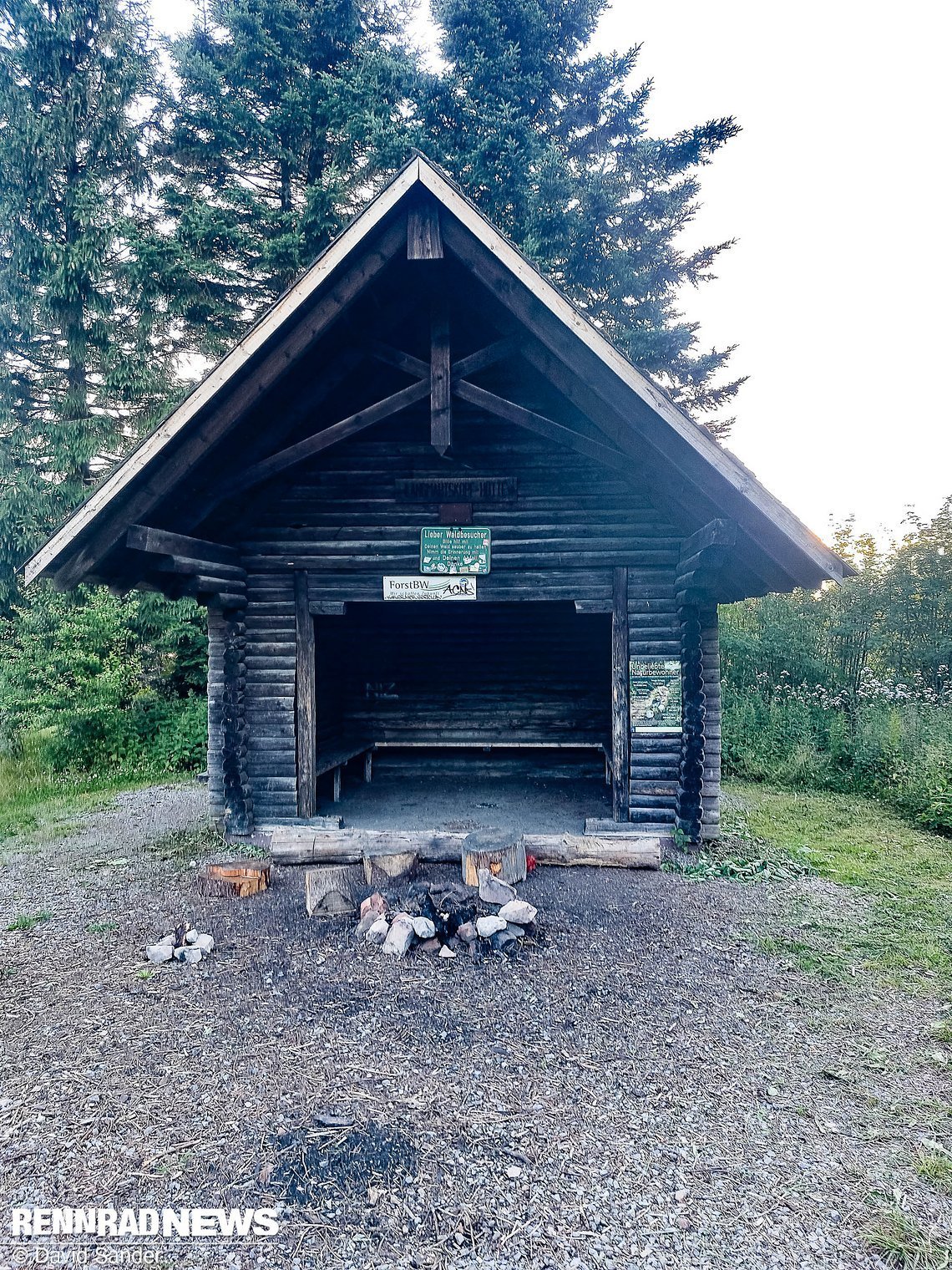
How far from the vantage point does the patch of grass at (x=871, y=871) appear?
14.5 feet

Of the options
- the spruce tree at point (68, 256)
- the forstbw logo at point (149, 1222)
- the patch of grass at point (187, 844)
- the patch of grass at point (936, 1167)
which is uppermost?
the spruce tree at point (68, 256)

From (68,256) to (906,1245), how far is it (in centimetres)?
1656

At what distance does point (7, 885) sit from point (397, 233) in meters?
6.96

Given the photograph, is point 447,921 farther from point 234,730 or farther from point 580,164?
point 580,164

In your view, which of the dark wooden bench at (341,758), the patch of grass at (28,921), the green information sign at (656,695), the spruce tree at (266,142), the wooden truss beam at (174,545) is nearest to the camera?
the patch of grass at (28,921)

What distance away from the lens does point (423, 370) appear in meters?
5.98

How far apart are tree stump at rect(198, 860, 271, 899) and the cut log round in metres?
0.91

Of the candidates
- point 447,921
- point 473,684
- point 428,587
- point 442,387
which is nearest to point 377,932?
point 447,921

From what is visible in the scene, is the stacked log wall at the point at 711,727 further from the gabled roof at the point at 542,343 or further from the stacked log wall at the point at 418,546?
the gabled roof at the point at 542,343

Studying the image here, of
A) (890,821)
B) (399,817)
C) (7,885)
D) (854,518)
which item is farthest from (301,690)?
(854,518)

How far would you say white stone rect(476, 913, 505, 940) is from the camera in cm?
453

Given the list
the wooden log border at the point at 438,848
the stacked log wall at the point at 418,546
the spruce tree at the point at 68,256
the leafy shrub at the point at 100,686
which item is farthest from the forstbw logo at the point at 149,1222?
the spruce tree at the point at 68,256

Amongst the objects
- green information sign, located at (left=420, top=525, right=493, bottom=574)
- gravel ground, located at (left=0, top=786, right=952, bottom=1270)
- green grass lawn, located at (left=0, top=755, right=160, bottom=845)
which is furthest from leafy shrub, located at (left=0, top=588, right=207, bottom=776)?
green information sign, located at (left=420, top=525, right=493, bottom=574)

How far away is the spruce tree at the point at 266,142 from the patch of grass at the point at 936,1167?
50.5 ft
